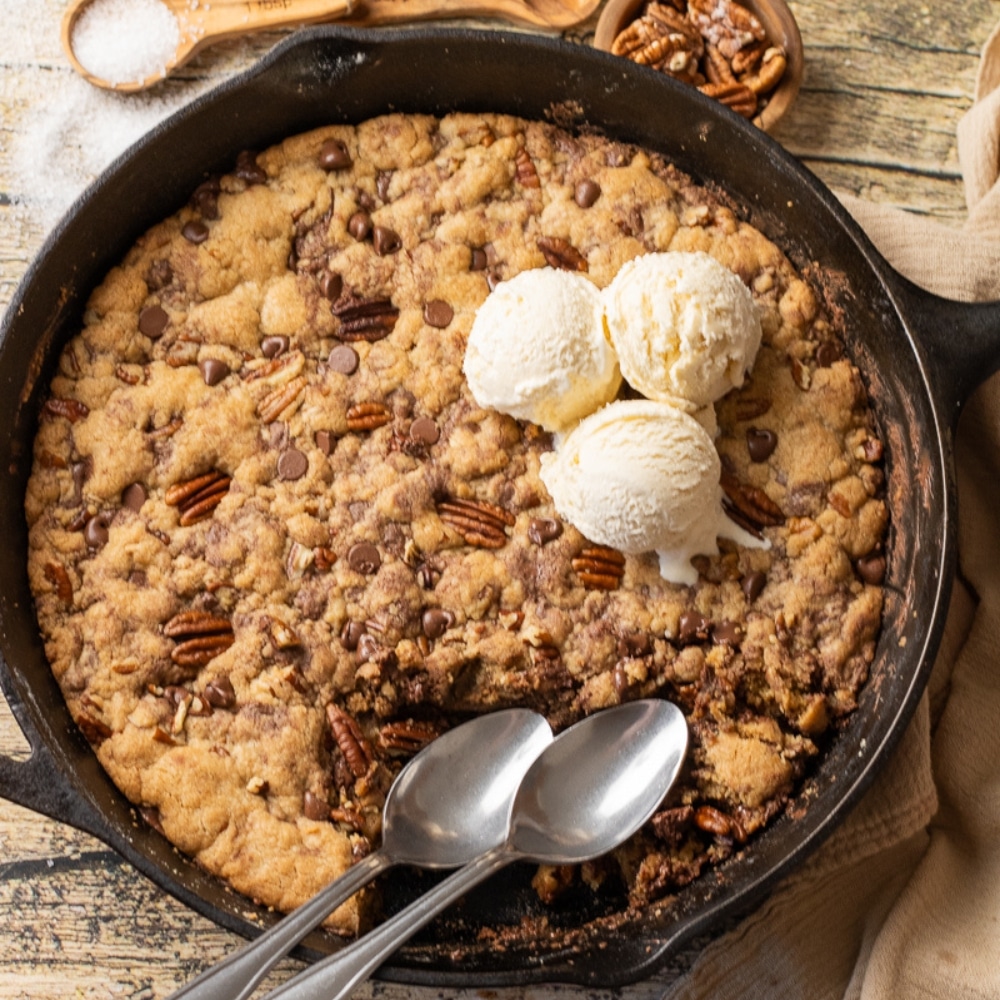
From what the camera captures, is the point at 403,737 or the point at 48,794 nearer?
the point at 48,794

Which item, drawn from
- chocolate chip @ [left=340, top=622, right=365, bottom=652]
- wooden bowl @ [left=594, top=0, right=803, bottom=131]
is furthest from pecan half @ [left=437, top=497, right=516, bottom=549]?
wooden bowl @ [left=594, top=0, right=803, bottom=131]

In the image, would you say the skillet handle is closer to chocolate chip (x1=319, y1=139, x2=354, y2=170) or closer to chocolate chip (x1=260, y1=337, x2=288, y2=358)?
chocolate chip (x1=260, y1=337, x2=288, y2=358)

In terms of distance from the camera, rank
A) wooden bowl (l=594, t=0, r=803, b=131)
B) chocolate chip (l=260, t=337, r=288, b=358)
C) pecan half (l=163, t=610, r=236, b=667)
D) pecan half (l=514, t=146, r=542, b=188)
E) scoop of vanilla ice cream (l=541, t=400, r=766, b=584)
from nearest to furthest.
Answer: scoop of vanilla ice cream (l=541, t=400, r=766, b=584)
pecan half (l=163, t=610, r=236, b=667)
chocolate chip (l=260, t=337, r=288, b=358)
pecan half (l=514, t=146, r=542, b=188)
wooden bowl (l=594, t=0, r=803, b=131)

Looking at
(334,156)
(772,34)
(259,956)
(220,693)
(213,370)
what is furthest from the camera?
(772,34)

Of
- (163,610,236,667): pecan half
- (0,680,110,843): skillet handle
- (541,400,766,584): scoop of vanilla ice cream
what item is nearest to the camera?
(0,680,110,843): skillet handle

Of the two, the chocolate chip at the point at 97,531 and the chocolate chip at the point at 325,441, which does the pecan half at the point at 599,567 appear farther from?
the chocolate chip at the point at 97,531

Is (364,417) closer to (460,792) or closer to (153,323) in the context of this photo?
(153,323)

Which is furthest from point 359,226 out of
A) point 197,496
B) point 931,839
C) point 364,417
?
point 931,839
